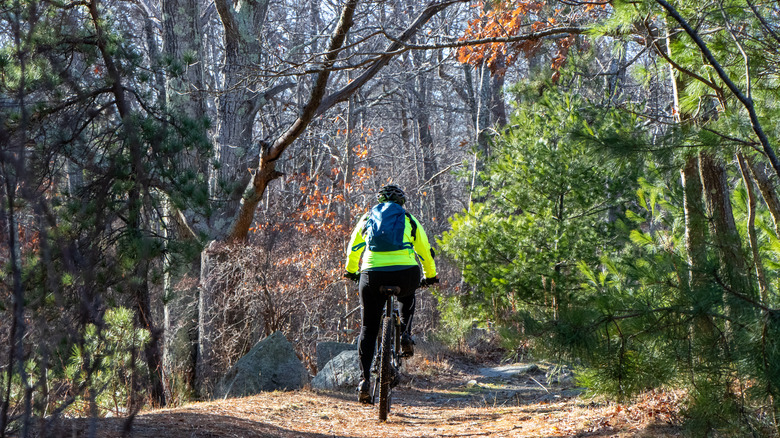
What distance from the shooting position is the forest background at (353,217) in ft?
11.3

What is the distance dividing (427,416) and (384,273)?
2.00 metres

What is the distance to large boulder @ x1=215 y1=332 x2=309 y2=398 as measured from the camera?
8.13 meters

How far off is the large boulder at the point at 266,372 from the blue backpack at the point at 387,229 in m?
3.05

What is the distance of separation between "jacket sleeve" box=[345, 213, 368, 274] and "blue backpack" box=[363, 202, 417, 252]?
0.14 meters

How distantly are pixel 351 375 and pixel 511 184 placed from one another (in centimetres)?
408

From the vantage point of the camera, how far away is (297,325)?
10883mm

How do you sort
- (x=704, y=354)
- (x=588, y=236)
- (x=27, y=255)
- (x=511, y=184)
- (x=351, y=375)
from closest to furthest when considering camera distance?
(x=704, y=354)
(x=27, y=255)
(x=351, y=375)
(x=588, y=236)
(x=511, y=184)

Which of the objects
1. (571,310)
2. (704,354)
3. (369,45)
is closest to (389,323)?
(571,310)

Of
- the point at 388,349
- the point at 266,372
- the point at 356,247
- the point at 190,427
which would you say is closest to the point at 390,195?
the point at 356,247

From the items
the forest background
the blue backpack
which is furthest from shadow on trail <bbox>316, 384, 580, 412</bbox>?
the blue backpack

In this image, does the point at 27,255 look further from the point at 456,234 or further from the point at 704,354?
the point at 456,234

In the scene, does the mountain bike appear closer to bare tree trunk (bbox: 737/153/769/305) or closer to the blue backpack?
the blue backpack

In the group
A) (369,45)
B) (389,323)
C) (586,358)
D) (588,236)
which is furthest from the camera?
(369,45)

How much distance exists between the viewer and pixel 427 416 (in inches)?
275
